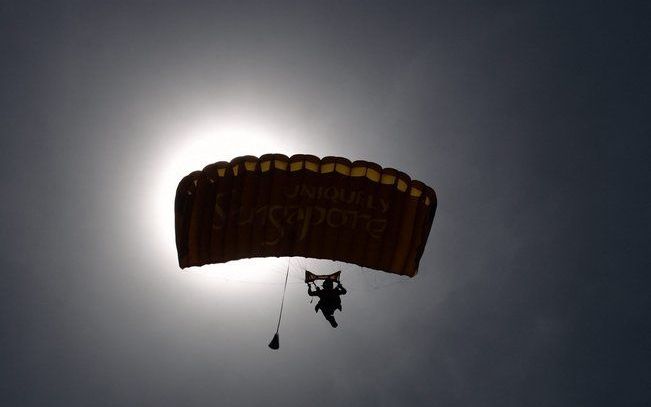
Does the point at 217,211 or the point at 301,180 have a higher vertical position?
the point at 301,180

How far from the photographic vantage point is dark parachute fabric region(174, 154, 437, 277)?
17.8 metres

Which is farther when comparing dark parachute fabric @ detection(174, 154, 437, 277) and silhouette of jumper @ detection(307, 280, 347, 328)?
silhouette of jumper @ detection(307, 280, 347, 328)

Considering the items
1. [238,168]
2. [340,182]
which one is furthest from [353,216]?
[238,168]

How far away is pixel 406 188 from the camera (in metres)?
18.3

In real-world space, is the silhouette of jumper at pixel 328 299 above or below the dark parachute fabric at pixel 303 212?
below

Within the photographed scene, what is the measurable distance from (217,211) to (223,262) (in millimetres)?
1526

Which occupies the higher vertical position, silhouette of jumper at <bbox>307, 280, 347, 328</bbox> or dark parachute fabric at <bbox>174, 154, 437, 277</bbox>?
dark parachute fabric at <bbox>174, 154, 437, 277</bbox>

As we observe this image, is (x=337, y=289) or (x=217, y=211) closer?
(x=217, y=211)

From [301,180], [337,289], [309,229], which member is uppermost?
[301,180]

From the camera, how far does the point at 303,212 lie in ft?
60.2

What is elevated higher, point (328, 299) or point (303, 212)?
point (303, 212)

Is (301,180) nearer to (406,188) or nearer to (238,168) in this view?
(238,168)

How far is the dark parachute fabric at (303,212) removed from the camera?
17766mm

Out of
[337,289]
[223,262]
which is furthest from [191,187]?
[337,289]
